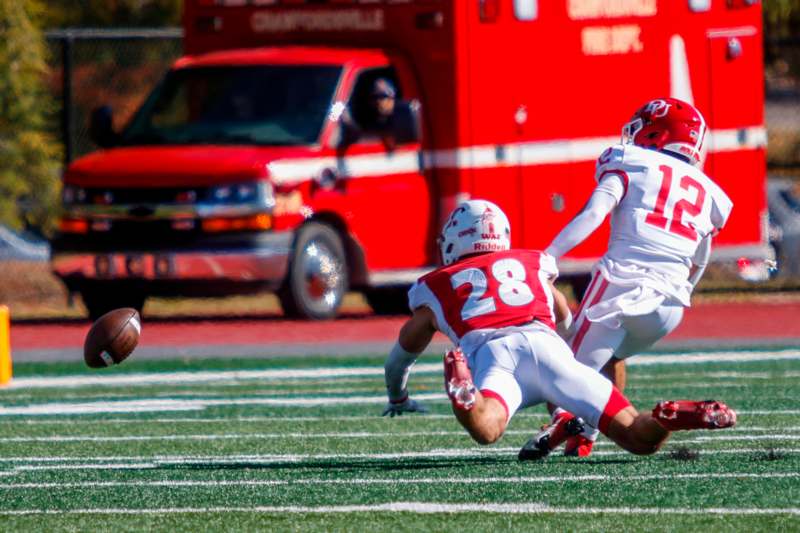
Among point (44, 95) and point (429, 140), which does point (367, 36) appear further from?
point (44, 95)

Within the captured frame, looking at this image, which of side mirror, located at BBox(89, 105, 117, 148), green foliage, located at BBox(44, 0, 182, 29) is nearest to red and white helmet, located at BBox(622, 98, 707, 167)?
side mirror, located at BBox(89, 105, 117, 148)

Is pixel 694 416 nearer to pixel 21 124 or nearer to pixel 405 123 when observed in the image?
pixel 405 123

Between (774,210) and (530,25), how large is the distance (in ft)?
19.2

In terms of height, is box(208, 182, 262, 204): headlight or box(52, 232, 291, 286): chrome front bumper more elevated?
box(208, 182, 262, 204): headlight

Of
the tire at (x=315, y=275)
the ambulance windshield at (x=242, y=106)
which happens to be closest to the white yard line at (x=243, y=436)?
the tire at (x=315, y=275)

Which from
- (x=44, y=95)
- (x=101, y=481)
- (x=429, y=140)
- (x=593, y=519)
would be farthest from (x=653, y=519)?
(x=44, y=95)

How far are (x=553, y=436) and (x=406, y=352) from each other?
675 millimetres

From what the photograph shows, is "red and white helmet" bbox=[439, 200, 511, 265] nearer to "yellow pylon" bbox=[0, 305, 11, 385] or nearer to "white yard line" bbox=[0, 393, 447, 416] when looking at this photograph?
"white yard line" bbox=[0, 393, 447, 416]

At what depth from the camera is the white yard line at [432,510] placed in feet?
22.0

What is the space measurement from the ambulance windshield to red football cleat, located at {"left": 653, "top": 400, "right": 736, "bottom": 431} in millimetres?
8865

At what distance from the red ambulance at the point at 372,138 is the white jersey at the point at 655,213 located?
7.27m

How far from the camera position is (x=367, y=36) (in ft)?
56.3

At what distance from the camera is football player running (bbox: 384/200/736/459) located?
24.3ft

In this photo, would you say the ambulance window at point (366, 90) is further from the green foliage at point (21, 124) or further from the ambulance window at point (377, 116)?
the green foliage at point (21, 124)
